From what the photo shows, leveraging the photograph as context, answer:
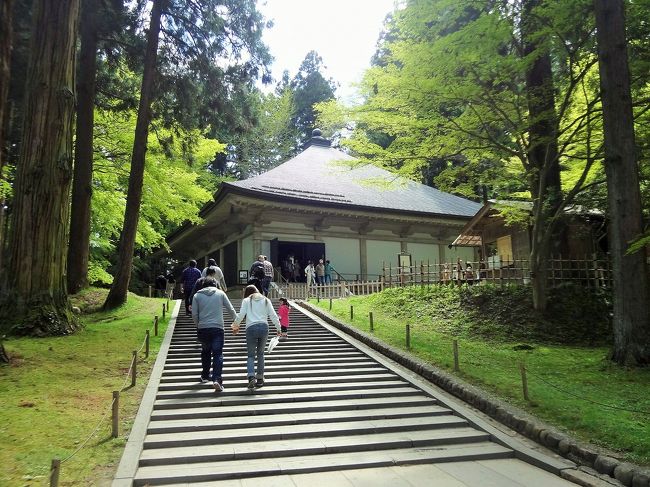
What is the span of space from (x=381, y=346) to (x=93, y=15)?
12115mm

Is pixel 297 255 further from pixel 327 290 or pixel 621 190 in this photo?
pixel 621 190

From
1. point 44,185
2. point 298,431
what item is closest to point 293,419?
point 298,431

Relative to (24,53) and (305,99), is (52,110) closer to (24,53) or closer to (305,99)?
(24,53)

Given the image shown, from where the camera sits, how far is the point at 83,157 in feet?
46.8

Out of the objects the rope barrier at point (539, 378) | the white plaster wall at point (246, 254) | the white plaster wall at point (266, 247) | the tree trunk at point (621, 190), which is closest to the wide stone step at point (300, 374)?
the rope barrier at point (539, 378)

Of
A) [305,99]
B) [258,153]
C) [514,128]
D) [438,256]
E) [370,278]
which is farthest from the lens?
[305,99]

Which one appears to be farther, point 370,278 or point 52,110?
point 370,278

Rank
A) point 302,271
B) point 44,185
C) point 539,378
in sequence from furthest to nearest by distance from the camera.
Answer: point 302,271 < point 44,185 < point 539,378

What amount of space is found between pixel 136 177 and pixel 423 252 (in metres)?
13.9

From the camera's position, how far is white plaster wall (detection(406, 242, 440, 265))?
22.6 m

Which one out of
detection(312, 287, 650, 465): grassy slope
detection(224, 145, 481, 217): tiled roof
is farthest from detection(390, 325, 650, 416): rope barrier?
detection(224, 145, 481, 217): tiled roof

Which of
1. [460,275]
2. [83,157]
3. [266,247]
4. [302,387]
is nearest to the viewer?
[302,387]

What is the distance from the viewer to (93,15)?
13898 mm

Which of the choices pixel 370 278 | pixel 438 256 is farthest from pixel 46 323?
pixel 438 256
